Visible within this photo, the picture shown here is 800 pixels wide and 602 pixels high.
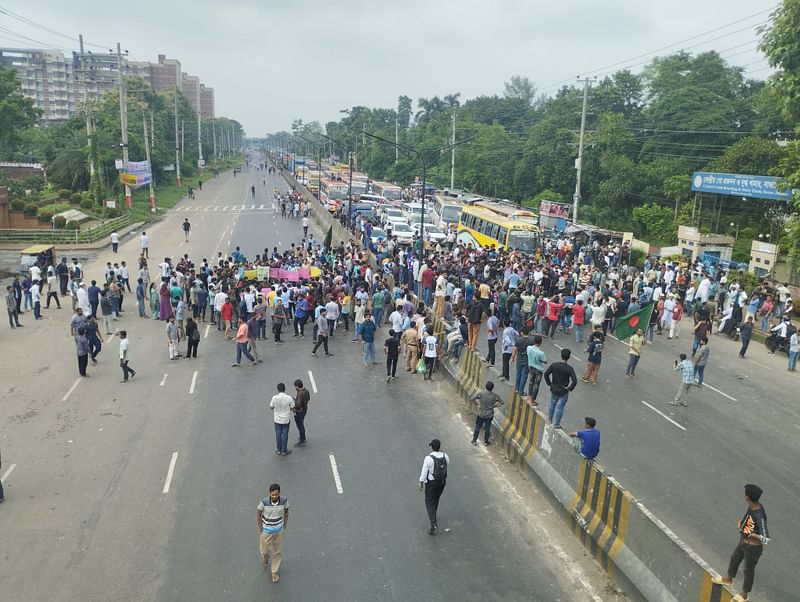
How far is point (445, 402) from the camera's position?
15.5 meters

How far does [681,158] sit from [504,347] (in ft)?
131

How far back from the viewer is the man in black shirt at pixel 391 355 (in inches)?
642

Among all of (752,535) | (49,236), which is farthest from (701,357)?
(49,236)

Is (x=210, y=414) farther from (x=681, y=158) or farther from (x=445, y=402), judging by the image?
(x=681, y=158)

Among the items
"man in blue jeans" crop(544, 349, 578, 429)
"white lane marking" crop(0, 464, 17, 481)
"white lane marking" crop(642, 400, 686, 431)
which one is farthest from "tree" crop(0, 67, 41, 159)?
"white lane marking" crop(642, 400, 686, 431)

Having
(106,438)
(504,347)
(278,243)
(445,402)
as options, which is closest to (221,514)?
(106,438)

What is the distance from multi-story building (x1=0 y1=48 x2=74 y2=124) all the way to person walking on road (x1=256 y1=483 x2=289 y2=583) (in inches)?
7342

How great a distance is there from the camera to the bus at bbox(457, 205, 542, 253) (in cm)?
3375

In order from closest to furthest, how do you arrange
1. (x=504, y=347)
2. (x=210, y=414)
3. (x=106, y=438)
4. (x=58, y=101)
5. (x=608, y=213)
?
(x=106, y=438) < (x=210, y=414) < (x=504, y=347) < (x=608, y=213) < (x=58, y=101)

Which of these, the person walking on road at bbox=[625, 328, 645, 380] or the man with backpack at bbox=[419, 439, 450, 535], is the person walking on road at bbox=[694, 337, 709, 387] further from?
the man with backpack at bbox=[419, 439, 450, 535]

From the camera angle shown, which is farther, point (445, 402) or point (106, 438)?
point (445, 402)

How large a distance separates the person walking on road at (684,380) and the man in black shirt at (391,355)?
653 centimetres

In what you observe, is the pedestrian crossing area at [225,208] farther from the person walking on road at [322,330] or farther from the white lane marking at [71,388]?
the white lane marking at [71,388]

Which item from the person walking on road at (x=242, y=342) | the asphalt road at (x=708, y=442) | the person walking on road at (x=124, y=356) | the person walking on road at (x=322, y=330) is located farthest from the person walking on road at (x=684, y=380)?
the person walking on road at (x=124, y=356)
